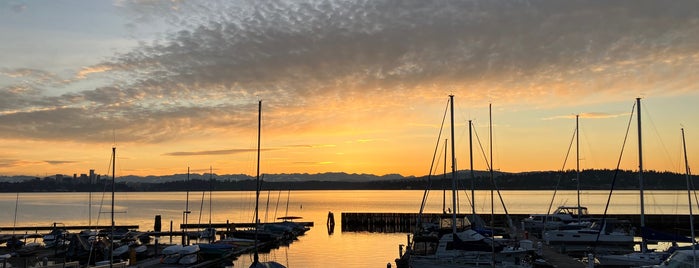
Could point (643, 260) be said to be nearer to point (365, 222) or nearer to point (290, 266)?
point (290, 266)

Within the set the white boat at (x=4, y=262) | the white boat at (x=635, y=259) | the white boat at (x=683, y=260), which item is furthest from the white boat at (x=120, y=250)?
the white boat at (x=683, y=260)

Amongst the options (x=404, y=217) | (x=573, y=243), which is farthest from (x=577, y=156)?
(x=404, y=217)

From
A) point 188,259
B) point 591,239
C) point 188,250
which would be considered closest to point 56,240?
point 188,259

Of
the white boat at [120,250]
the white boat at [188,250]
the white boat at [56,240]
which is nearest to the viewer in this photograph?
the white boat at [188,250]

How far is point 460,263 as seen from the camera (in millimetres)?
29219

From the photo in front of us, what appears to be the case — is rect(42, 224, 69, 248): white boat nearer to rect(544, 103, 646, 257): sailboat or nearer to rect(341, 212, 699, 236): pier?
rect(341, 212, 699, 236): pier

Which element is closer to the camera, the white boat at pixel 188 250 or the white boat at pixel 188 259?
the white boat at pixel 188 259

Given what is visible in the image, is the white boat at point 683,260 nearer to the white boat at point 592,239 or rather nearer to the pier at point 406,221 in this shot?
the white boat at point 592,239

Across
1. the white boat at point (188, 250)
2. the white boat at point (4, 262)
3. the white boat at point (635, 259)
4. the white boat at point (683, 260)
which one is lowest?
the white boat at point (4, 262)

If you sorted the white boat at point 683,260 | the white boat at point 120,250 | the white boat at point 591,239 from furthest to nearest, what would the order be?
the white boat at point 591,239
the white boat at point 120,250
the white boat at point 683,260

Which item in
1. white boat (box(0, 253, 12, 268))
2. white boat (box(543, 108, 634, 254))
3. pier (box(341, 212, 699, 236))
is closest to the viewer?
white boat (box(0, 253, 12, 268))

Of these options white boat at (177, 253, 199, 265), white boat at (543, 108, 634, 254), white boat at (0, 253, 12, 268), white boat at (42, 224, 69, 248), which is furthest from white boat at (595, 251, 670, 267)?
white boat at (42, 224, 69, 248)

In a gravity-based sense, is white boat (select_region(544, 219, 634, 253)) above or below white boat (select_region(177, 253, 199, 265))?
above

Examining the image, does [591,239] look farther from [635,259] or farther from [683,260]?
[683,260]
